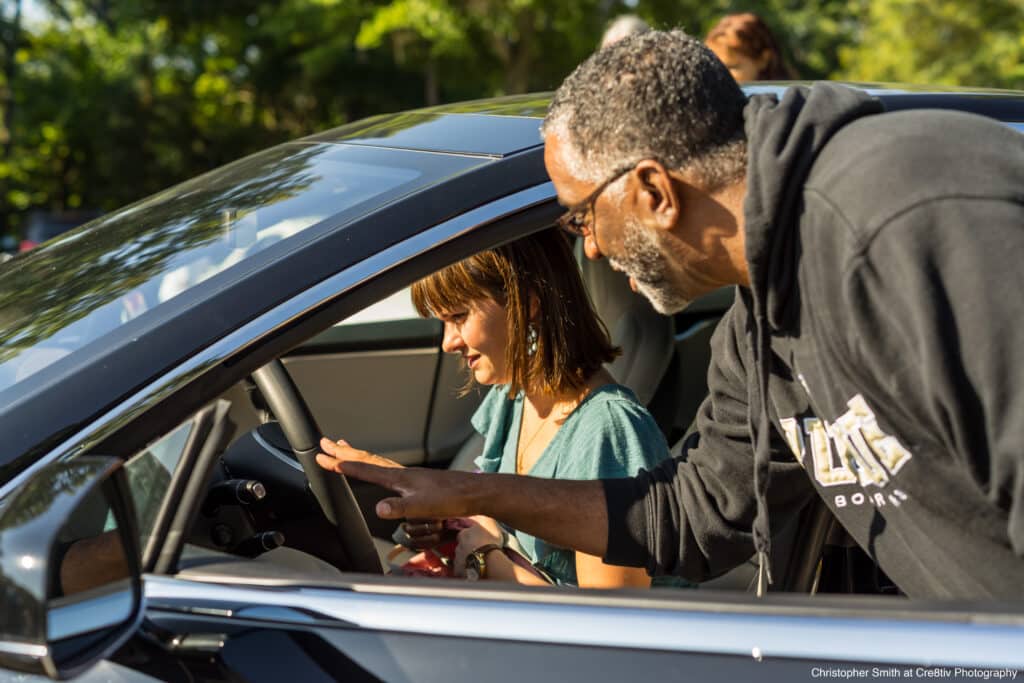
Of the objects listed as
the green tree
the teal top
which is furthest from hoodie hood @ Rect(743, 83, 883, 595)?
the green tree

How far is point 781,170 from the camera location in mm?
1288

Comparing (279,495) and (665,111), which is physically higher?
(665,111)

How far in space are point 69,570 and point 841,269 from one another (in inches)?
33.1

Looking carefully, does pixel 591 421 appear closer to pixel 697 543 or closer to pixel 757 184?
pixel 697 543

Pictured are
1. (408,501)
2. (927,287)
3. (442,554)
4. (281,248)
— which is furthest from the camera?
(442,554)

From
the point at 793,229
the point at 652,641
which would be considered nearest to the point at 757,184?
the point at 793,229

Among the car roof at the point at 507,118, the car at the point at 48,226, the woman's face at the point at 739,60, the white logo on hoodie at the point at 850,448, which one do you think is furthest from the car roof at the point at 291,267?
the car at the point at 48,226

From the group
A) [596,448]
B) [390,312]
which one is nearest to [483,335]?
[596,448]

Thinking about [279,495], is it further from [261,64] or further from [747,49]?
[261,64]

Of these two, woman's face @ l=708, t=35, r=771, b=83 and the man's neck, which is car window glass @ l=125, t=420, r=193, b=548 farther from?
woman's face @ l=708, t=35, r=771, b=83

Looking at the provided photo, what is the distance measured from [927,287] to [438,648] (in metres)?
0.61

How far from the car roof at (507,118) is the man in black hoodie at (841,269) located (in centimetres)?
26

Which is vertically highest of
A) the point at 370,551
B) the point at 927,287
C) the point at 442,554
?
the point at 927,287

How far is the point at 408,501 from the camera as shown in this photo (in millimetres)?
1712
